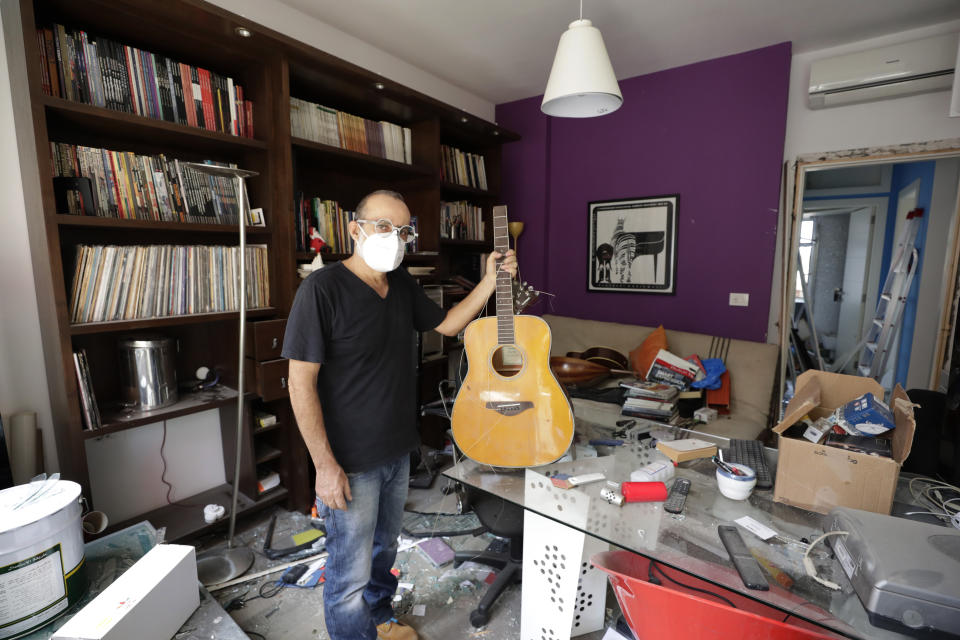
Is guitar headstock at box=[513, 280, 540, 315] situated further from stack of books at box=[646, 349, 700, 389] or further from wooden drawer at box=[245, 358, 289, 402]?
stack of books at box=[646, 349, 700, 389]

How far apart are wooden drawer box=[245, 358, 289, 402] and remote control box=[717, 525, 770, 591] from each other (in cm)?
186

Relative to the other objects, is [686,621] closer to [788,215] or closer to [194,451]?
[194,451]

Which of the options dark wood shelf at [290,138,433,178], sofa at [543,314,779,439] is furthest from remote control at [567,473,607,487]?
dark wood shelf at [290,138,433,178]

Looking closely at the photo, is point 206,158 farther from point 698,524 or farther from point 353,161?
point 698,524

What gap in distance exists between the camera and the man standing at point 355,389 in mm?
1243

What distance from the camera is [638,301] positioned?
3398mm

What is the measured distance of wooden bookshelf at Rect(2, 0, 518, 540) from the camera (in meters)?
1.57

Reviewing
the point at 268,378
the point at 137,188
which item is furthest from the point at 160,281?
the point at 268,378

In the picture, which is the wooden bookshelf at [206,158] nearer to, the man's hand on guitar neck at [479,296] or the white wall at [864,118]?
the man's hand on guitar neck at [479,296]

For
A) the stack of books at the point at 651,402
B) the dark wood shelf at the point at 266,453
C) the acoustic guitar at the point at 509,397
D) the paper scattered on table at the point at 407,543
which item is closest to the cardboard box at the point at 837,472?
the acoustic guitar at the point at 509,397

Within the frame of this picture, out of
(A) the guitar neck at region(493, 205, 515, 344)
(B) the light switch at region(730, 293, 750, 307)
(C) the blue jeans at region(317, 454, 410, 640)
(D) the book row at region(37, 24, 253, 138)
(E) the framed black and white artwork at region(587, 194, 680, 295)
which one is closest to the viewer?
(C) the blue jeans at region(317, 454, 410, 640)

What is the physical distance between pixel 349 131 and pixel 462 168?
1.04 m

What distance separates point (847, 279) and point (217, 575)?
6528 millimetres

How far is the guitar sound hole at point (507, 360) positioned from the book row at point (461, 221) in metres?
1.86
